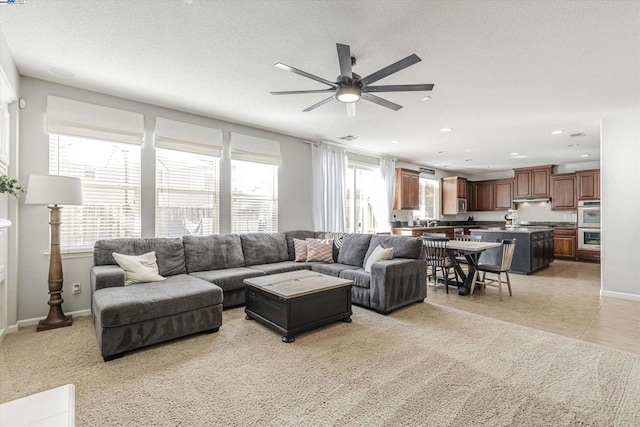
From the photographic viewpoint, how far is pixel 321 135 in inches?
223


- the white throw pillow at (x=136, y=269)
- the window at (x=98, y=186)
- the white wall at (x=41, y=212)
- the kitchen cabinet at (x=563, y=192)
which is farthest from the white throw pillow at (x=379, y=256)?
the kitchen cabinet at (x=563, y=192)

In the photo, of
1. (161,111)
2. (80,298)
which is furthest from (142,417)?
(161,111)

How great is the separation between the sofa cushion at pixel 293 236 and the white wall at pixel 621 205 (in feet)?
14.9

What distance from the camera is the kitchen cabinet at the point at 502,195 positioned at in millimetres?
9234

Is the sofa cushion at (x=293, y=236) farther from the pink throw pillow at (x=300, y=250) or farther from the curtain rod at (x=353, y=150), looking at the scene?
the curtain rod at (x=353, y=150)

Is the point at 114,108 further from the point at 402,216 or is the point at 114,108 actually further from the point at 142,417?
the point at 402,216

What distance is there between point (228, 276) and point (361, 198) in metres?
4.13

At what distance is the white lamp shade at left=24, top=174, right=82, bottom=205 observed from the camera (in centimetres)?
293

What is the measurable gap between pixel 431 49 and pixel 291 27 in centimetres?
125

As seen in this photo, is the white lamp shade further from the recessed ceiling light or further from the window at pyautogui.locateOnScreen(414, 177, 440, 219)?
the window at pyautogui.locateOnScreen(414, 177, 440, 219)

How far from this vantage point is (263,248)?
4.72m

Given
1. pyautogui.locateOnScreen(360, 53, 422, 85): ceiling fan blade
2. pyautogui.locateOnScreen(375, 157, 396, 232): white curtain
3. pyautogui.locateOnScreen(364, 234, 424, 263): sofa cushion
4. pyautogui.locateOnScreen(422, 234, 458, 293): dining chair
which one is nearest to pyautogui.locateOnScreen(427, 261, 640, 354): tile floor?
pyautogui.locateOnScreen(422, 234, 458, 293): dining chair

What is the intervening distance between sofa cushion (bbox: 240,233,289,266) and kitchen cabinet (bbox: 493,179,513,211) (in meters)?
7.69

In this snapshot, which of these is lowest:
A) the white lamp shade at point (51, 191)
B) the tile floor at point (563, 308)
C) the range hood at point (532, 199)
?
the tile floor at point (563, 308)
